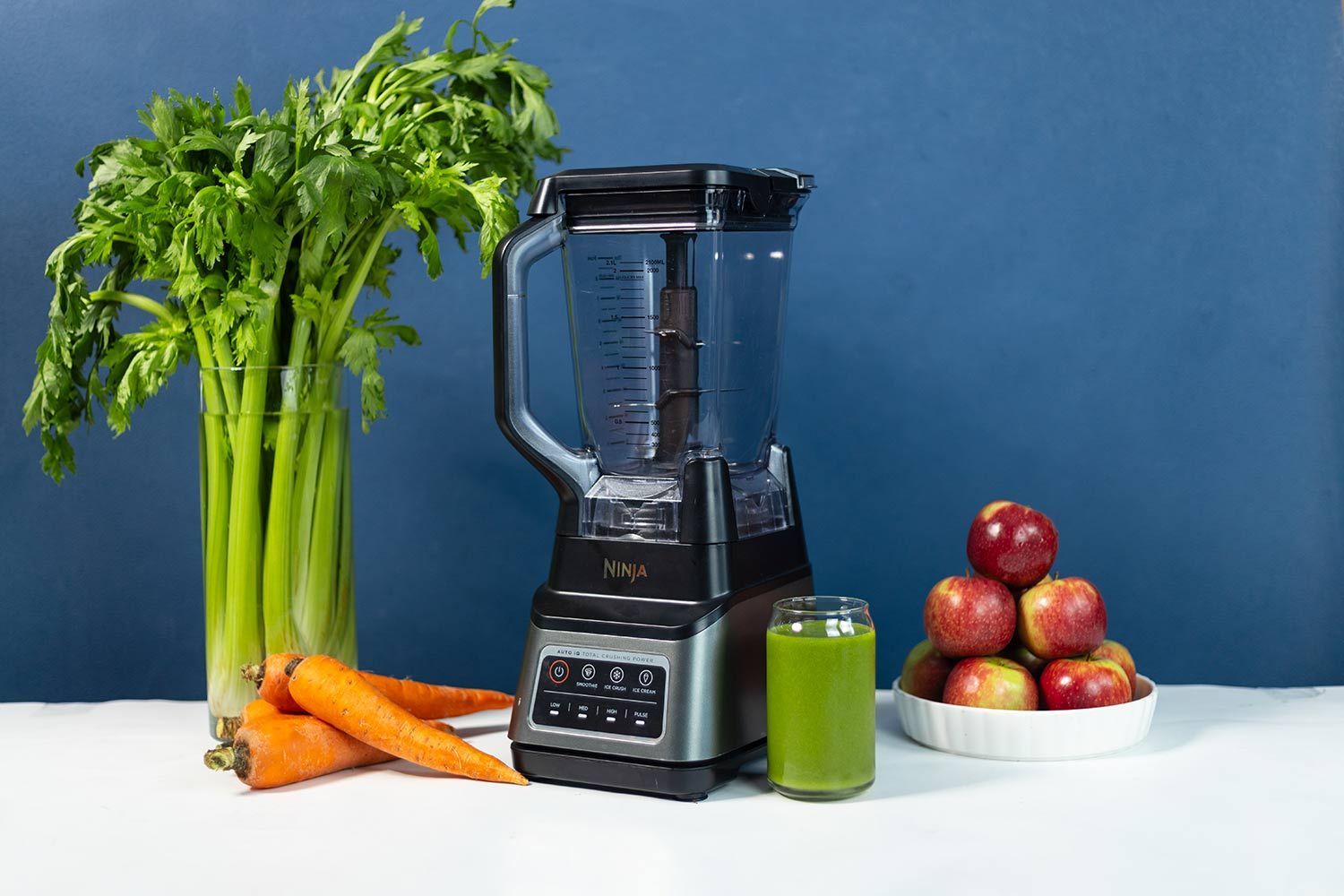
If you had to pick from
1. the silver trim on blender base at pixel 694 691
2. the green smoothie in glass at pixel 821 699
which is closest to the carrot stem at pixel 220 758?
the silver trim on blender base at pixel 694 691

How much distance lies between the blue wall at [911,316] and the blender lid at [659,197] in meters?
0.45

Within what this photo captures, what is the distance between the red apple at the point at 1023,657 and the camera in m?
1.22

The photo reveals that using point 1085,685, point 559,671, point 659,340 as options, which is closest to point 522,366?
point 659,340

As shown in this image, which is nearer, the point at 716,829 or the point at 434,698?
the point at 716,829

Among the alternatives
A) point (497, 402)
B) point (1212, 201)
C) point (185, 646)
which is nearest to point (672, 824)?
point (497, 402)

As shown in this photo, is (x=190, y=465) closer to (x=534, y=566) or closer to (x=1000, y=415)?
(x=534, y=566)

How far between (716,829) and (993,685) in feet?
1.06

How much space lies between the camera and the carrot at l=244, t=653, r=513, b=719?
119 cm

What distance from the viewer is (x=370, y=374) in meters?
1.23

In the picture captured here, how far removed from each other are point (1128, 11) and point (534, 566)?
1.00 metres

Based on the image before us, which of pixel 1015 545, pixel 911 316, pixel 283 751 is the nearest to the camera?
pixel 283 751

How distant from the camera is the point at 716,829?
1.01 m

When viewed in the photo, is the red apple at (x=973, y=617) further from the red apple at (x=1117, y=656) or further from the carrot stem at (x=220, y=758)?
the carrot stem at (x=220, y=758)

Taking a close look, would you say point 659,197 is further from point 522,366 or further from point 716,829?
point 716,829
